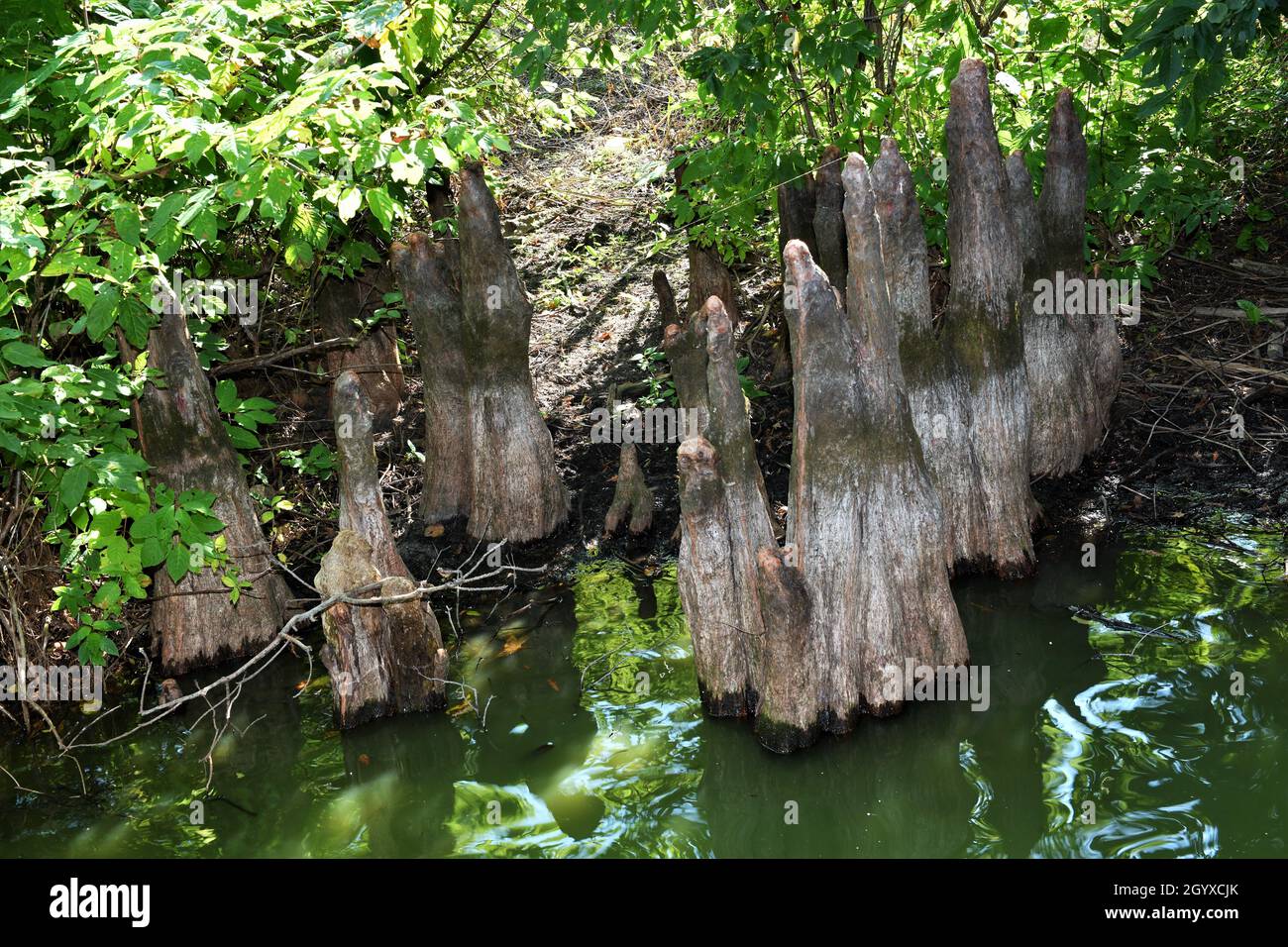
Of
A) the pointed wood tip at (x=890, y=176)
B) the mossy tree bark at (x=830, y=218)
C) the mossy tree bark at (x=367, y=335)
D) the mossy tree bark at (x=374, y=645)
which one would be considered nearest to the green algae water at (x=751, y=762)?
the mossy tree bark at (x=374, y=645)

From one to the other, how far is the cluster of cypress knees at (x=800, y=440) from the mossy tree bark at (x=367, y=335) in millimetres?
26

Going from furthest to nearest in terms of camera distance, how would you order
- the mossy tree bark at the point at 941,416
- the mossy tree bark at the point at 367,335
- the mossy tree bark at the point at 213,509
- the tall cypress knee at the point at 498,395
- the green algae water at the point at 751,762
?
the mossy tree bark at the point at 367,335, the tall cypress knee at the point at 498,395, the mossy tree bark at the point at 941,416, the mossy tree bark at the point at 213,509, the green algae water at the point at 751,762

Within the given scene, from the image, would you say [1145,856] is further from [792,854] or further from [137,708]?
[137,708]

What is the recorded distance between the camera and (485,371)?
7.79 meters

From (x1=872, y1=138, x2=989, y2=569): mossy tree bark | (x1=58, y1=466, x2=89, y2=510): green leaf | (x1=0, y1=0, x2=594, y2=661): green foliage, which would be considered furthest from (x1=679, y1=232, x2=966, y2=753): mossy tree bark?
(x1=58, y1=466, x2=89, y2=510): green leaf

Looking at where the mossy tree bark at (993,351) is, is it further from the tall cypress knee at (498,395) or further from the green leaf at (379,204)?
the green leaf at (379,204)

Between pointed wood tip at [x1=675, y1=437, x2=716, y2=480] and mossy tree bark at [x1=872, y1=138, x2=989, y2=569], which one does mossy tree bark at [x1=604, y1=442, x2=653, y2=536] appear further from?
pointed wood tip at [x1=675, y1=437, x2=716, y2=480]

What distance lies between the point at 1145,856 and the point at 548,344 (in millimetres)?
6881

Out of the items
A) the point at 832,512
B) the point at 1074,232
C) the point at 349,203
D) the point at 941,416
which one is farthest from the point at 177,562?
the point at 1074,232

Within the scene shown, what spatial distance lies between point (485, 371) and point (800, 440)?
2.86 meters

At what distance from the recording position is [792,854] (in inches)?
201

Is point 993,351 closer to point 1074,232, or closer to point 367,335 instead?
point 1074,232

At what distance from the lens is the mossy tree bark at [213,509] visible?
6.55m

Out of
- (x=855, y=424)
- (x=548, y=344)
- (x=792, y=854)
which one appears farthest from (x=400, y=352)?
(x=792, y=854)
